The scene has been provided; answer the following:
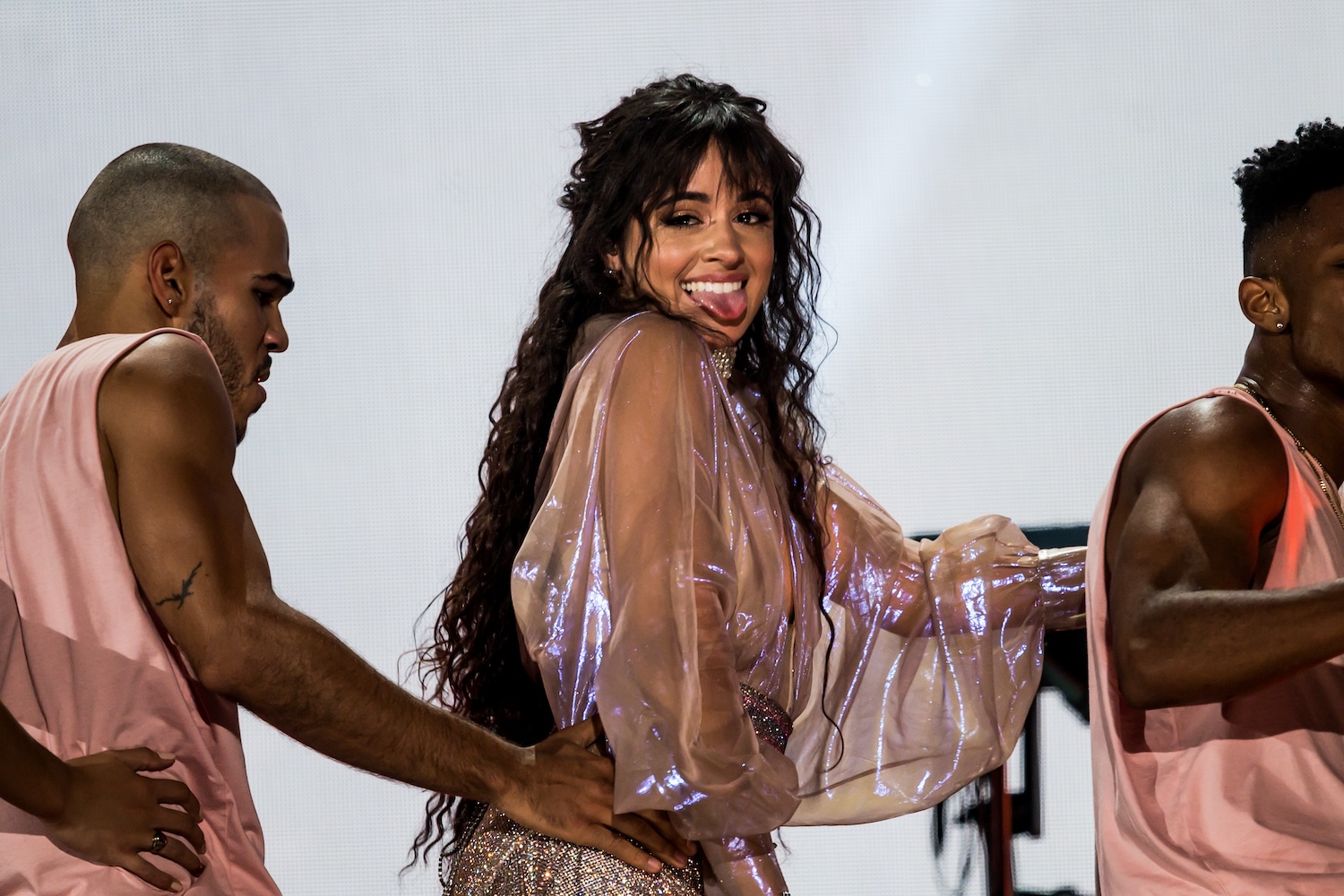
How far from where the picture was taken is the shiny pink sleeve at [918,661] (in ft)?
7.42

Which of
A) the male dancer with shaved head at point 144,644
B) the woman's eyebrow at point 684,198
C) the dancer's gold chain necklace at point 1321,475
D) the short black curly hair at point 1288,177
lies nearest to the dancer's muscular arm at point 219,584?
the male dancer with shaved head at point 144,644

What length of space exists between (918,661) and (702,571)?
0.61 metres

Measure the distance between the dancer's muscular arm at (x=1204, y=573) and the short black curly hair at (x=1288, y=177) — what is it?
343 millimetres

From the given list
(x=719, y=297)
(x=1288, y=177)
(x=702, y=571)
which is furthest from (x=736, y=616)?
(x=1288, y=177)

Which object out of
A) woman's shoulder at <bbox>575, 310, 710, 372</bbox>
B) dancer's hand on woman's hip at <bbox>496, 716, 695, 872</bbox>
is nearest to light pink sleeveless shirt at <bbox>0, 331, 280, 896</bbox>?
dancer's hand on woman's hip at <bbox>496, 716, 695, 872</bbox>

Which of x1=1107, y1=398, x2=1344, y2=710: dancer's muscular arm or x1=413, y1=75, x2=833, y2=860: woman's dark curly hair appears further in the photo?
x1=413, y1=75, x2=833, y2=860: woman's dark curly hair

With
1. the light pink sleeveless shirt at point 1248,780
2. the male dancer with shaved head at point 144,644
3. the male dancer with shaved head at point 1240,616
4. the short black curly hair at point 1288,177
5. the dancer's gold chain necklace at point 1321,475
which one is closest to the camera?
the male dancer with shaved head at point 144,644

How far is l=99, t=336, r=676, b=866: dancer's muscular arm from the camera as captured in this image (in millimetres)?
1545

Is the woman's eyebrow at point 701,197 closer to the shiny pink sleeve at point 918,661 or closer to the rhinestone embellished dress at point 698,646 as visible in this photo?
the rhinestone embellished dress at point 698,646

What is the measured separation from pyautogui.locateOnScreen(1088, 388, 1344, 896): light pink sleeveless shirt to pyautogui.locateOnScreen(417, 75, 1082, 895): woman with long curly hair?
407mm

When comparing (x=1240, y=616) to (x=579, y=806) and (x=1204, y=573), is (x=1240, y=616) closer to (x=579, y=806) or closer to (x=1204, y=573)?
(x=1204, y=573)

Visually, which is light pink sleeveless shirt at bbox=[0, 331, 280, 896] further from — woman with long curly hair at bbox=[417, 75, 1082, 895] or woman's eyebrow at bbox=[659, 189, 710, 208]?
woman's eyebrow at bbox=[659, 189, 710, 208]

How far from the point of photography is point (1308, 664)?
1.60m

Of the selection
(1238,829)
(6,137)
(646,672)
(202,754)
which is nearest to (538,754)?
(646,672)
